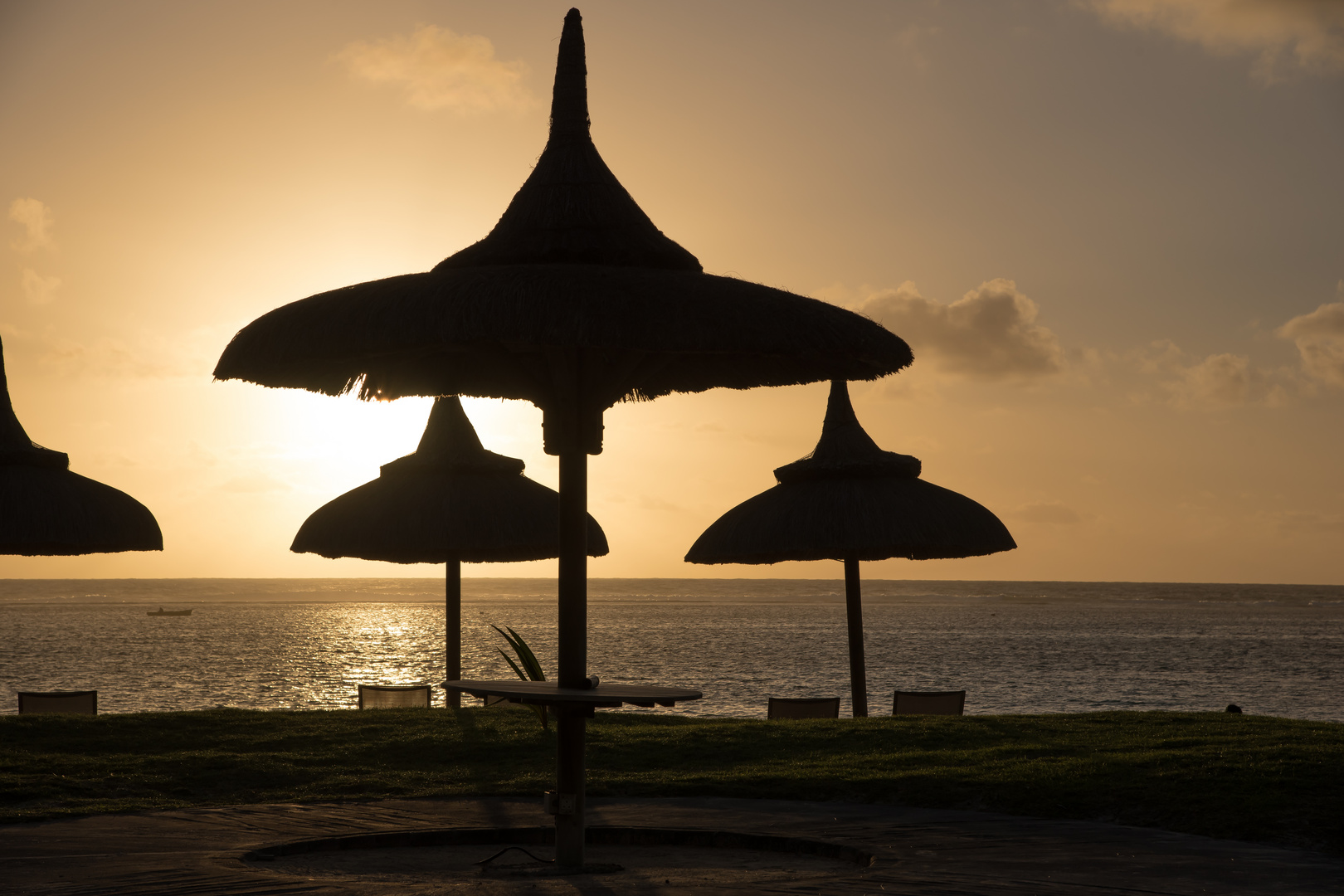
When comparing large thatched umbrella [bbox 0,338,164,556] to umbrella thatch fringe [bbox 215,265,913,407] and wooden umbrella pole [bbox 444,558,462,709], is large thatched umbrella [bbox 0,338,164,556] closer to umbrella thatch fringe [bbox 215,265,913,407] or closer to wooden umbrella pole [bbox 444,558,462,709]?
wooden umbrella pole [bbox 444,558,462,709]

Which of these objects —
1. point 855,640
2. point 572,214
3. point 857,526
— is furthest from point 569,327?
point 855,640

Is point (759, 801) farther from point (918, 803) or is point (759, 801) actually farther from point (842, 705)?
point (842, 705)

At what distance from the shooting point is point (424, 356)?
7016 millimetres

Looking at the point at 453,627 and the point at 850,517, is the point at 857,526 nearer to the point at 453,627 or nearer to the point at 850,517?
the point at 850,517

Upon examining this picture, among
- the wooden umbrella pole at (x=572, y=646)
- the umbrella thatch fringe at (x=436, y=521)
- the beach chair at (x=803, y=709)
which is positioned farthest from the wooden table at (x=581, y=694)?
the beach chair at (x=803, y=709)

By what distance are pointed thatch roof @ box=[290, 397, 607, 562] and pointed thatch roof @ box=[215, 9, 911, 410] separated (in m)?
6.70

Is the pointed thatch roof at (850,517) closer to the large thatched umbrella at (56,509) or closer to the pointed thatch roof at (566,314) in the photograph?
the large thatched umbrella at (56,509)

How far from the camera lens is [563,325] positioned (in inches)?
208

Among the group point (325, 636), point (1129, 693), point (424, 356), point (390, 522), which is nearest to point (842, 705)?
point (1129, 693)

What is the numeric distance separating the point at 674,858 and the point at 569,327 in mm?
3024

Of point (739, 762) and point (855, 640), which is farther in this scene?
point (855, 640)

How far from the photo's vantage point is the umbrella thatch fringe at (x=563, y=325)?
5.32 metres

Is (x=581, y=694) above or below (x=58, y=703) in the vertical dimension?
above

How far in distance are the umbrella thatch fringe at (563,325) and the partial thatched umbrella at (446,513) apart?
24.4 feet
